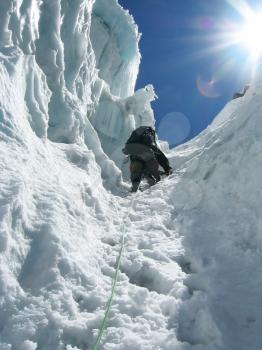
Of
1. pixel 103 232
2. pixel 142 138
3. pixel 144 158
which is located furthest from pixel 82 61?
pixel 103 232

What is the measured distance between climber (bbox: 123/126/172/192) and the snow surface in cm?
104

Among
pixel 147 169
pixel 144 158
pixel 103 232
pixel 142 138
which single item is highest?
pixel 142 138

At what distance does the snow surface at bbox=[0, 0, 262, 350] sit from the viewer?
378cm

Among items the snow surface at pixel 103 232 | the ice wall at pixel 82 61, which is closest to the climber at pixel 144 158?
the ice wall at pixel 82 61

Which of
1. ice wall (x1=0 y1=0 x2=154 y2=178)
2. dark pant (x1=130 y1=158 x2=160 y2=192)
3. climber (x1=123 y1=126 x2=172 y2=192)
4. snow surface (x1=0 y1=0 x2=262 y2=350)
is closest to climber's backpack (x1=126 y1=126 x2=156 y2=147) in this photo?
climber (x1=123 y1=126 x2=172 y2=192)

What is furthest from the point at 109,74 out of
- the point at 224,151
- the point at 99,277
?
the point at 99,277

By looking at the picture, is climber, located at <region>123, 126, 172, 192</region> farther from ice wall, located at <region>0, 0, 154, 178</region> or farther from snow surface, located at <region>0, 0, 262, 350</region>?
snow surface, located at <region>0, 0, 262, 350</region>

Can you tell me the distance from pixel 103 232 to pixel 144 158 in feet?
16.9

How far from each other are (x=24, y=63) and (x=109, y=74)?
605 inches

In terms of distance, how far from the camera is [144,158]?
1100cm

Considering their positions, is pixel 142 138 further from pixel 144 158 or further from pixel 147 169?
pixel 147 169

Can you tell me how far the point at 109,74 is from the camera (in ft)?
72.9

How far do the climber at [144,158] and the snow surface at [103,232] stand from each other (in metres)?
1.04

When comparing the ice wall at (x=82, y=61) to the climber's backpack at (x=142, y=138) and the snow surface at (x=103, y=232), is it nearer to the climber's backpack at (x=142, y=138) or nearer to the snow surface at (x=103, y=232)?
the snow surface at (x=103, y=232)
